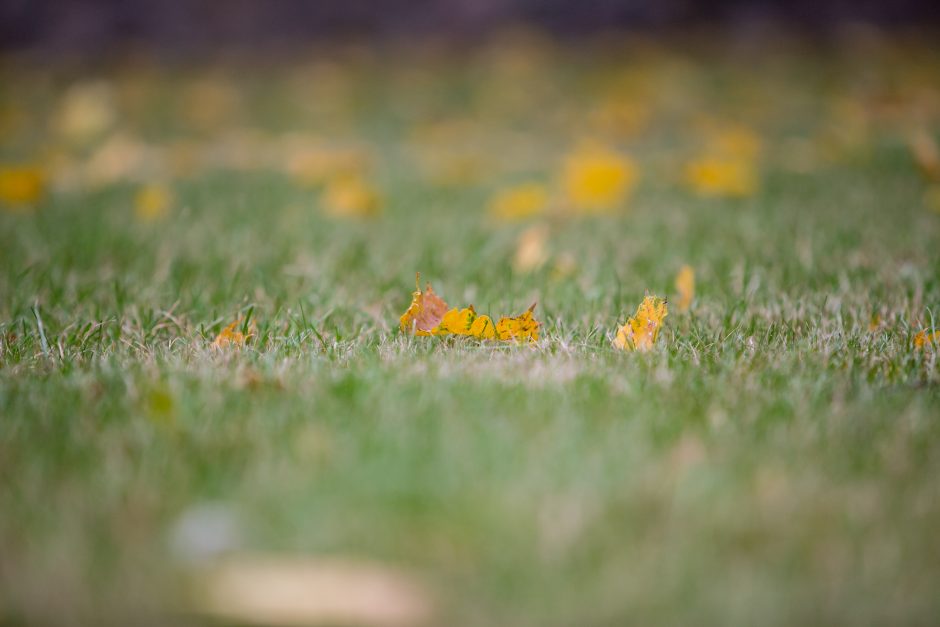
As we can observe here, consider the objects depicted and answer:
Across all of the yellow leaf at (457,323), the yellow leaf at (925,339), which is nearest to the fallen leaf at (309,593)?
Result: the yellow leaf at (457,323)

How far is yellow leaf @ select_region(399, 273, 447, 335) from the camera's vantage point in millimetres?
1782

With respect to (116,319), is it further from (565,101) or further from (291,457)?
(565,101)

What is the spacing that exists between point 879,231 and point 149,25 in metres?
7.41

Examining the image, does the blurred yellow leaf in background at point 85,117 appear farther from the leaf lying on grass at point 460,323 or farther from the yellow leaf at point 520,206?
the leaf lying on grass at point 460,323

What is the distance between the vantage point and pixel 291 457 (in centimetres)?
120

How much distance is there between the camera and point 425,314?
5.93ft

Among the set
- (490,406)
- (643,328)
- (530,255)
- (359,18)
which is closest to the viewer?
(490,406)

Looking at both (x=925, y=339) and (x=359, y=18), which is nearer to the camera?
(x=925, y=339)

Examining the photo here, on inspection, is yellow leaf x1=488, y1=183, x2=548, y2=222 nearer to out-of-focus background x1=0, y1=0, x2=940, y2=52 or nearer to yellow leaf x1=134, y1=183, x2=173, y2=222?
yellow leaf x1=134, y1=183, x2=173, y2=222

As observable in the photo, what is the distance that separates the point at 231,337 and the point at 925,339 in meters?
1.40

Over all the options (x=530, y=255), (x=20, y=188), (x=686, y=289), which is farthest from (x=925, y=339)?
(x=20, y=188)

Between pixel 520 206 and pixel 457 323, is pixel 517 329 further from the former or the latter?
pixel 520 206

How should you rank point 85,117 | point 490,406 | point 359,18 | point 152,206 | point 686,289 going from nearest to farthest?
point 490,406, point 686,289, point 152,206, point 85,117, point 359,18

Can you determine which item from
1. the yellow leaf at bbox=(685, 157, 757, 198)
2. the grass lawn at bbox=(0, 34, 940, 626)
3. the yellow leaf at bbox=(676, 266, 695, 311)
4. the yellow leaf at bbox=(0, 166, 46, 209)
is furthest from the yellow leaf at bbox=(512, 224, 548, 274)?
the yellow leaf at bbox=(0, 166, 46, 209)
